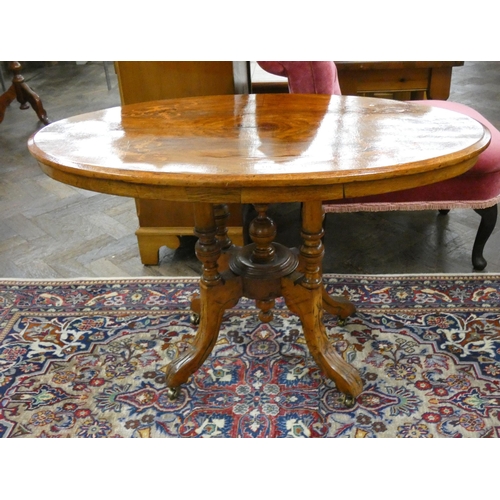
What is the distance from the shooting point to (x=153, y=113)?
5.24 ft

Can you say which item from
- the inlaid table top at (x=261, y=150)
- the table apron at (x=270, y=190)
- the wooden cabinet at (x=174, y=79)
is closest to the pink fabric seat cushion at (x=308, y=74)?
the wooden cabinet at (x=174, y=79)

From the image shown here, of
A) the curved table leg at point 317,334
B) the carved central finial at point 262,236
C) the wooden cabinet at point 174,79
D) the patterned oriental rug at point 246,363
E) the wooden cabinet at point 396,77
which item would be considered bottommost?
the patterned oriental rug at point 246,363

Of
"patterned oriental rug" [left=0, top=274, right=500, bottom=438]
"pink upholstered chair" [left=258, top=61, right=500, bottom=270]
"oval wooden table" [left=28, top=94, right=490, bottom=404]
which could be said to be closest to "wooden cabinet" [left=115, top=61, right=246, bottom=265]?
"pink upholstered chair" [left=258, top=61, right=500, bottom=270]

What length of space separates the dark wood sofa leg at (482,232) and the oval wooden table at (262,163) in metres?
0.64

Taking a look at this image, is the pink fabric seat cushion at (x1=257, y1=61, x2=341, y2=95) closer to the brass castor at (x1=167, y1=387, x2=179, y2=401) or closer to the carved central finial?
the carved central finial

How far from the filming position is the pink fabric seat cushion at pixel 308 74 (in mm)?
1922

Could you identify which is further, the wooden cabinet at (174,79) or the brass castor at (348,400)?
the wooden cabinet at (174,79)

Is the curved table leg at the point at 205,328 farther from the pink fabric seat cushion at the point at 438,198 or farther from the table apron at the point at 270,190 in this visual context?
the pink fabric seat cushion at the point at 438,198

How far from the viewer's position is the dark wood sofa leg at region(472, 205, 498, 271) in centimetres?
211

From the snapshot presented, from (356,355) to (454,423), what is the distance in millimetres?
362

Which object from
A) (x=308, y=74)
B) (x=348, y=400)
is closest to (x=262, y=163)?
(x=348, y=400)

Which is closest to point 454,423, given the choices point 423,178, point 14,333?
point 423,178

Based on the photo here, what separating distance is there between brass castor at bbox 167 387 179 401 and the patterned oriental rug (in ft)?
0.05

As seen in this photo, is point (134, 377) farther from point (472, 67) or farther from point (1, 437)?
point (472, 67)
